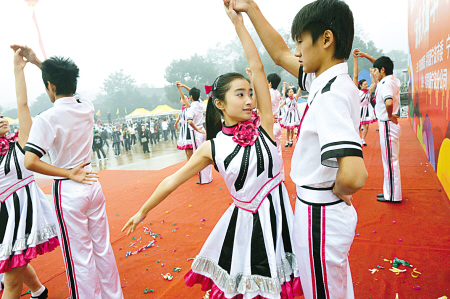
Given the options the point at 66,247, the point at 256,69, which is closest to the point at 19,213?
the point at 66,247

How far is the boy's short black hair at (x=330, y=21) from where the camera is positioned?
1073 millimetres

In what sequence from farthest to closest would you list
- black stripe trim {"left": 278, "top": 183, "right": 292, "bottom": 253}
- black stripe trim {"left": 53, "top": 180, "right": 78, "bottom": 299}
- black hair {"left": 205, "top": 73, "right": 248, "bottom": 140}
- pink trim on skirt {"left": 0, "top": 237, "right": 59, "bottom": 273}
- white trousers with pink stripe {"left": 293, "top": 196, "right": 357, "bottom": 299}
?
pink trim on skirt {"left": 0, "top": 237, "right": 59, "bottom": 273} < black stripe trim {"left": 53, "top": 180, "right": 78, "bottom": 299} < black hair {"left": 205, "top": 73, "right": 248, "bottom": 140} < black stripe trim {"left": 278, "top": 183, "right": 292, "bottom": 253} < white trousers with pink stripe {"left": 293, "top": 196, "right": 357, "bottom": 299}

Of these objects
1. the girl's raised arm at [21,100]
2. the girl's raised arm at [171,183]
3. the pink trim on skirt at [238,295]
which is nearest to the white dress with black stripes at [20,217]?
the girl's raised arm at [21,100]

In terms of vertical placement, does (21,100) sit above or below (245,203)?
above

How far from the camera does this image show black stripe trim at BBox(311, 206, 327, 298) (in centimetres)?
119

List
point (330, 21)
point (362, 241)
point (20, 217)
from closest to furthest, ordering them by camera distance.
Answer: point (330, 21) → point (20, 217) → point (362, 241)

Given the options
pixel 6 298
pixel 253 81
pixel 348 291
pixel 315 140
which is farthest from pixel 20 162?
pixel 348 291

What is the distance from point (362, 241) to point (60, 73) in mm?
3255

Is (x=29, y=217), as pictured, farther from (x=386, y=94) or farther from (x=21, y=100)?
(x=386, y=94)

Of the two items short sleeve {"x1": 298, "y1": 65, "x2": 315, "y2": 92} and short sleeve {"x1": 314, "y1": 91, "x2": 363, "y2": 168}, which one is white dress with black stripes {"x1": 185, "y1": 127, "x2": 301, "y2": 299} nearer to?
short sleeve {"x1": 298, "y1": 65, "x2": 315, "y2": 92}

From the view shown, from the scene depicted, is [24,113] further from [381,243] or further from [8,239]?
[381,243]

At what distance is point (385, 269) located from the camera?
250 cm

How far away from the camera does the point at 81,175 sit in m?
2.09

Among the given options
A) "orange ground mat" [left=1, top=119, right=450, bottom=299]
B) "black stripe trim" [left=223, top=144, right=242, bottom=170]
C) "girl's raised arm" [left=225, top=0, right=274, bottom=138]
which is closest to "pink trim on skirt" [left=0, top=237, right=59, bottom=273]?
"orange ground mat" [left=1, top=119, right=450, bottom=299]
